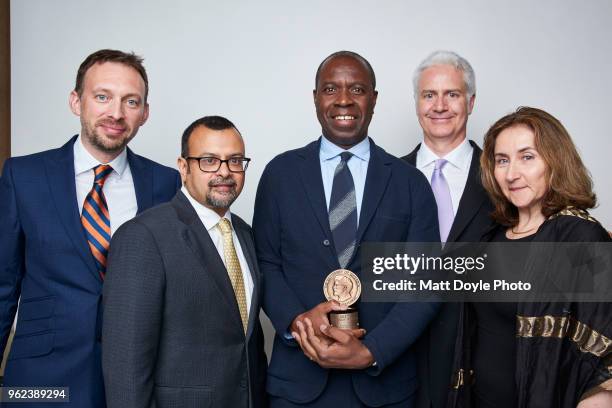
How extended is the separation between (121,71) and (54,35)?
93.1 inches

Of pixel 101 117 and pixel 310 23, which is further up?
pixel 310 23

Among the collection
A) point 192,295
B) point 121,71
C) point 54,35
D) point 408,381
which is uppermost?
point 54,35

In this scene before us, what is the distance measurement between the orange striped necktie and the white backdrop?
6.83 feet

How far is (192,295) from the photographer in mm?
2559

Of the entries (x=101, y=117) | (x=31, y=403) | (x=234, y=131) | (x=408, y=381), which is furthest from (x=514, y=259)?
(x=31, y=403)

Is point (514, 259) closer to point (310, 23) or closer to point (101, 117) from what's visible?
point (101, 117)

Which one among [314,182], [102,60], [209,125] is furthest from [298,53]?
[209,125]

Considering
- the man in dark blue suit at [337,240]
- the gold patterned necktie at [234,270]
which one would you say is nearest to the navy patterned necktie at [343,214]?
the man in dark blue suit at [337,240]

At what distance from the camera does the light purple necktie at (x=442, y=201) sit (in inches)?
140

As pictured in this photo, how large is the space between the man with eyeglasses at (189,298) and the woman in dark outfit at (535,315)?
108 cm

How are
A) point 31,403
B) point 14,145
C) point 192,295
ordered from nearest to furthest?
point 192,295, point 31,403, point 14,145

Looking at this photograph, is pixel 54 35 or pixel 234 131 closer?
pixel 234 131

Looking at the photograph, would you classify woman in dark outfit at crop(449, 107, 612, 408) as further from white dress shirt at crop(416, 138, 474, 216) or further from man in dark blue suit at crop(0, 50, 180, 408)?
man in dark blue suit at crop(0, 50, 180, 408)

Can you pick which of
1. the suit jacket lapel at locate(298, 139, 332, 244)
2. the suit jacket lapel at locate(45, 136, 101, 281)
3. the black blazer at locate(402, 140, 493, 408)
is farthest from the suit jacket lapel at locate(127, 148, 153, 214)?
the black blazer at locate(402, 140, 493, 408)
